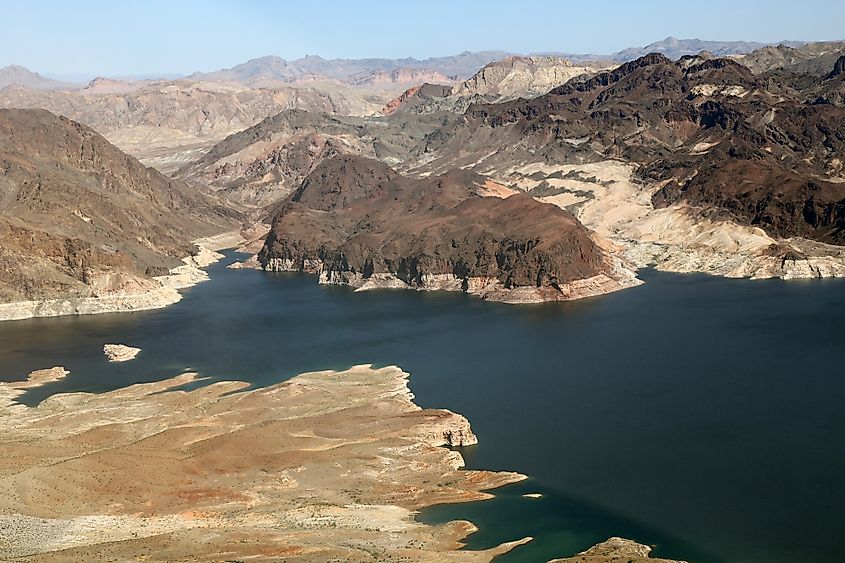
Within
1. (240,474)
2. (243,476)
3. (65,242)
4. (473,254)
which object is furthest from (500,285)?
(243,476)

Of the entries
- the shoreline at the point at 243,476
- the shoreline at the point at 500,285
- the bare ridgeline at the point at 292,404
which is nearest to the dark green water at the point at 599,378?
the shoreline at the point at 243,476

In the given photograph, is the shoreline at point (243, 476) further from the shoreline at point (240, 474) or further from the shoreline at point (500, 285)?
the shoreline at point (500, 285)

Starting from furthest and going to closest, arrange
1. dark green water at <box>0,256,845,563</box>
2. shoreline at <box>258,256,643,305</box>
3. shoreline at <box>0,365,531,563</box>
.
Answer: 1. shoreline at <box>258,256,643,305</box>
2. dark green water at <box>0,256,845,563</box>
3. shoreline at <box>0,365,531,563</box>

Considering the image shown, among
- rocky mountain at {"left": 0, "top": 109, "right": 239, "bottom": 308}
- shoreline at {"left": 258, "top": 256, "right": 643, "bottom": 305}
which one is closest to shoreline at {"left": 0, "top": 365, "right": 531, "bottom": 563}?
rocky mountain at {"left": 0, "top": 109, "right": 239, "bottom": 308}

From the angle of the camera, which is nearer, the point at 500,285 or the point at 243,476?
the point at 243,476

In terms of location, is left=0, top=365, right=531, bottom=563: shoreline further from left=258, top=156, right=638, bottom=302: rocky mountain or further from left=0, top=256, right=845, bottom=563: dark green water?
left=258, top=156, right=638, bottom=302: rocky mountain

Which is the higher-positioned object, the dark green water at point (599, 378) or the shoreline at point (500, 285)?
the shoreline at point (500, 285)

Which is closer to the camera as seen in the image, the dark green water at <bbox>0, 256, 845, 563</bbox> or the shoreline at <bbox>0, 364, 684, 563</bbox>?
the shoreline at <bbox>0, 364, 684, 563</bbox>

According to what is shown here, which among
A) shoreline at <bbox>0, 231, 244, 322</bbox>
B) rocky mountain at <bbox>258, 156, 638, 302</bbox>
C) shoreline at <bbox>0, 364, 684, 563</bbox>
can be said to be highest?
rocky mountain at <bbox>258, 156, 638, 302</bbox>

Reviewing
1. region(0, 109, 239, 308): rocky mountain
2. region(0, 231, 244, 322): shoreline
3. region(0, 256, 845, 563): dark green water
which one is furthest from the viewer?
region(0, 109, 239, 308): rocky mountain

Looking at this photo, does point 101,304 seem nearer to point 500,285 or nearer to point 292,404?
point 500,285
